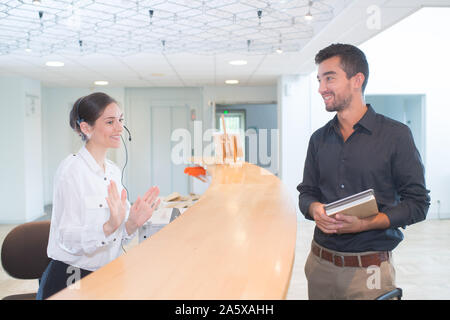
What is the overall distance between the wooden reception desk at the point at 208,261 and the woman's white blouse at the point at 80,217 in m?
0.29

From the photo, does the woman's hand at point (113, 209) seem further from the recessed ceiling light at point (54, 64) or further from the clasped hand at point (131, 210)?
the recessed ceiling light at point (54, 64)

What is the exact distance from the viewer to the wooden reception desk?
3.20ft

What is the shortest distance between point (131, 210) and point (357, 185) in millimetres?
979

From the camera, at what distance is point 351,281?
63.7 inches

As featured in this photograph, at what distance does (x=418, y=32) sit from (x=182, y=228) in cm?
711

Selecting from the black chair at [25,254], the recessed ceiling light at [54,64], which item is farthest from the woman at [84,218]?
the recessed ceiling light at [54,64]

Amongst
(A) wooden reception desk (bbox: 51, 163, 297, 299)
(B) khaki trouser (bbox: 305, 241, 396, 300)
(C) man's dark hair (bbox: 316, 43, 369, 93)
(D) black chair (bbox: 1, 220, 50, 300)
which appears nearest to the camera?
(A) wooden reception desk (bbox: 51, 163, 297, 299)

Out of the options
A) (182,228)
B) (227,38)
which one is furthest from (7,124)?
(182,228)

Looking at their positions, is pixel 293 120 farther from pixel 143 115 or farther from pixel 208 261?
pixel 208 261

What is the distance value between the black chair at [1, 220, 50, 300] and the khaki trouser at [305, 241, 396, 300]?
1470 mm

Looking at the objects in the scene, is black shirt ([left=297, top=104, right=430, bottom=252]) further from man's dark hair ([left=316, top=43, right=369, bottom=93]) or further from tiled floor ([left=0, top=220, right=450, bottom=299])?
tiled floor ([left=0, top=220, right=450, bottom=299])

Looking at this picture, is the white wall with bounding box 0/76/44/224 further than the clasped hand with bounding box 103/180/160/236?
Yes

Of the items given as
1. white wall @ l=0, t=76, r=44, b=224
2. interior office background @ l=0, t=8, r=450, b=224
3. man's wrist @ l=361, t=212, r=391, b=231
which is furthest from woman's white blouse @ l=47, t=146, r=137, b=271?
white wall @ l=0, t=76, r=44, b=224
